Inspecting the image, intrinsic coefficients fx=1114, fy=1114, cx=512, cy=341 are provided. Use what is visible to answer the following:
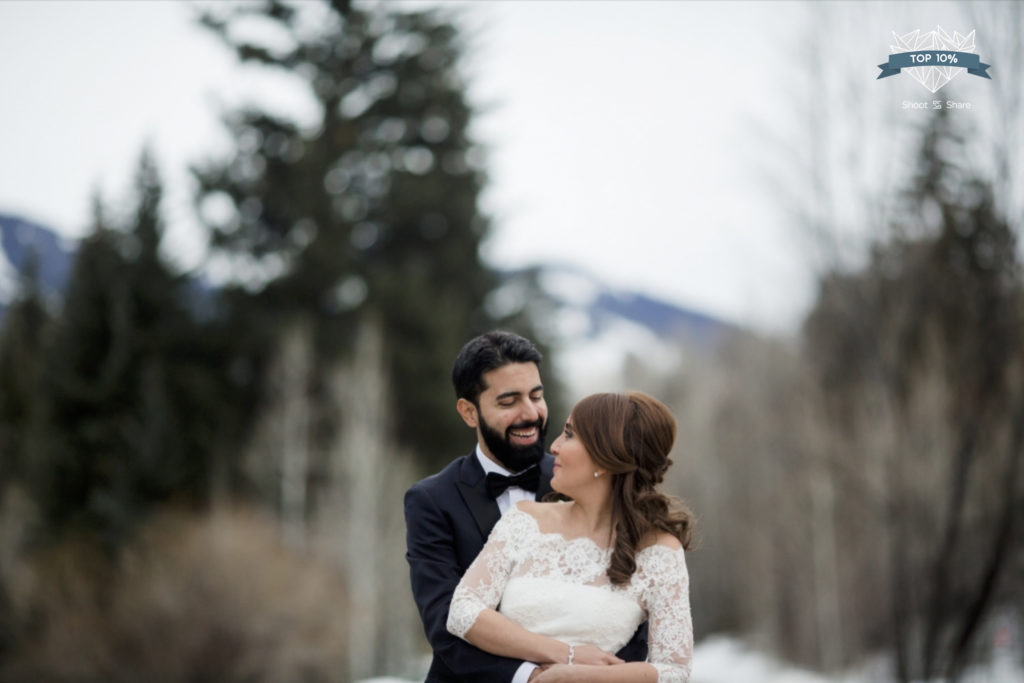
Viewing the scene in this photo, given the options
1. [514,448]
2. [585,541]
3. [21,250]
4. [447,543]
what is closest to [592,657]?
[585,541]

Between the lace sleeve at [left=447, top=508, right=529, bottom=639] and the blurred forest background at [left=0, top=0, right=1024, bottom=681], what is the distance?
25.4ft

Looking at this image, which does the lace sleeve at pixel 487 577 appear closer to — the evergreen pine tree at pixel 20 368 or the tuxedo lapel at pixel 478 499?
the tuxedo lapel at pixel 478 499

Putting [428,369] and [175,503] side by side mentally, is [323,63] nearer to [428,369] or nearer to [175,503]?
[428,369]

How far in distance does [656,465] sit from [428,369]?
22256mm

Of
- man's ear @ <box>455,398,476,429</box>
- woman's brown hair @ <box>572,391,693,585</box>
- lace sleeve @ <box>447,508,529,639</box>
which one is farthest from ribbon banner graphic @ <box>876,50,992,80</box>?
lace sleeve @ <box>447,508,529,639</box>

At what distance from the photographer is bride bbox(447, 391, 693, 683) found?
10.1 feet

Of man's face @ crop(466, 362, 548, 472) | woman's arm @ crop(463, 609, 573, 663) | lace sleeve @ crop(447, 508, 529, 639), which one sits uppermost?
man's face @ crop(466, 362, 548, 472)

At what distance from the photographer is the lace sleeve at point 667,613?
304 centimetres

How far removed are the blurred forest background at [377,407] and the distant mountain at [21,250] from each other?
556cm

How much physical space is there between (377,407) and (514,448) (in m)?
18.9

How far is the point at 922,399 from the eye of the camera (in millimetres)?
17016

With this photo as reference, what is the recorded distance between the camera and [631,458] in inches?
124

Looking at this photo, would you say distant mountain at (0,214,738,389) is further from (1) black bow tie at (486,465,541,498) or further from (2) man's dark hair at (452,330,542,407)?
(1) black bow tie at (486,465,541,498)

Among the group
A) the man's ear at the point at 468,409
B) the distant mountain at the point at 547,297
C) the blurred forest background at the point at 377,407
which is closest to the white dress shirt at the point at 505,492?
the man's ear at the point at 468,409
